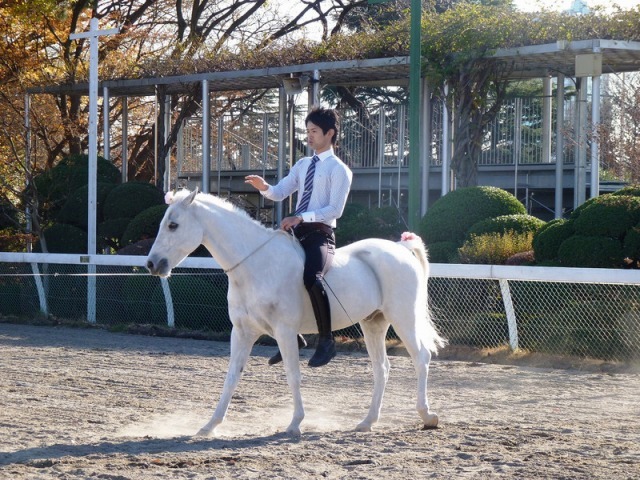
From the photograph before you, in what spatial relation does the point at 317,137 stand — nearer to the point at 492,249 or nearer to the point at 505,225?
the point at 492,249

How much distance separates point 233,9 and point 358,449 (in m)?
26.9

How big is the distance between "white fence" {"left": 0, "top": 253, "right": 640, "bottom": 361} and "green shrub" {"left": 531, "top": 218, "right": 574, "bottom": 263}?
892 millimetres

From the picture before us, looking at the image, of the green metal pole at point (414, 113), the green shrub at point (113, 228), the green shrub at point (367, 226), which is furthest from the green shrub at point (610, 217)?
the green shrub at point (113, 228)

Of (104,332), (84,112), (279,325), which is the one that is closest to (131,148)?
(84,112)

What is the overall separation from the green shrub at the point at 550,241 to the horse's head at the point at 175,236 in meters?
8.33

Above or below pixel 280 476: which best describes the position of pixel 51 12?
above

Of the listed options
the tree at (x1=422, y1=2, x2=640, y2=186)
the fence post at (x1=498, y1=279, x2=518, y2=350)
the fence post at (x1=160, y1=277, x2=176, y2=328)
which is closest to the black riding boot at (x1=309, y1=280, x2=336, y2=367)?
the fence post at (x1=498, y1=279, x2=518, y2=350)

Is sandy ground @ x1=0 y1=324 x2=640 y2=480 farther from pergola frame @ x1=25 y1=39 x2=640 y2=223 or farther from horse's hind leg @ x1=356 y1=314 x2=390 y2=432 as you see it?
pergola frame @ x1=25 y1=39 x2=640 y2=223

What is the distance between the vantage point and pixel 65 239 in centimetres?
2219

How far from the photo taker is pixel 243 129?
2827 cm

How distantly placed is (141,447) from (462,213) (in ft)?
35.6

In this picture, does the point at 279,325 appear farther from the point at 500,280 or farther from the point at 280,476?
the point at 500,280

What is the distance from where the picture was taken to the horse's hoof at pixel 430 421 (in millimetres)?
7797

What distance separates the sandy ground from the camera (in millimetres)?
6211
